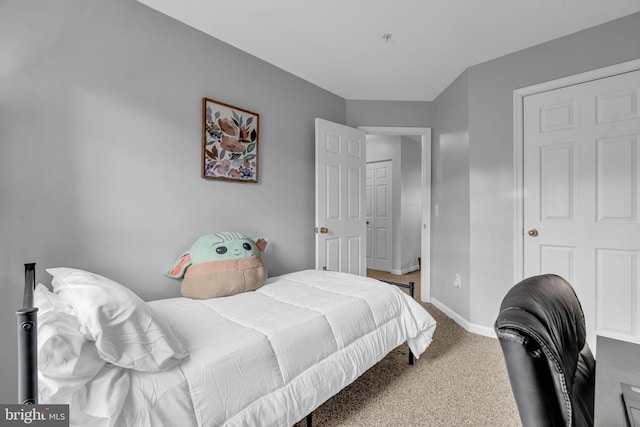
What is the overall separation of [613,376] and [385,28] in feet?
7.81

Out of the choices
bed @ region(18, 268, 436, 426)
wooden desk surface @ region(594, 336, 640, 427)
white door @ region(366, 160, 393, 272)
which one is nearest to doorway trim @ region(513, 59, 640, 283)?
bed @ region(18, 268, 436, 426)

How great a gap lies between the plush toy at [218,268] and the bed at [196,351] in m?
0.08

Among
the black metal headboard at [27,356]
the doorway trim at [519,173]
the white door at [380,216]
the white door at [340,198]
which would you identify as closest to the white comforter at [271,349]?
the black metal headboard at [27,356]

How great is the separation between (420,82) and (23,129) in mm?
3237

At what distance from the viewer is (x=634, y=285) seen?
2109mm

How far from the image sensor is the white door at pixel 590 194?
212 centimetres

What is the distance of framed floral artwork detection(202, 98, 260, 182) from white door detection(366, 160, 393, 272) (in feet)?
11.1

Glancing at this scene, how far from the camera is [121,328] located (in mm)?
960

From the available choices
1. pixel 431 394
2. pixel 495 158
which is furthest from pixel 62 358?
pixel 495 158

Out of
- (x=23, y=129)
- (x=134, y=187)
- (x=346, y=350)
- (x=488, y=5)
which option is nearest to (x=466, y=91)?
(x=488, y=5)

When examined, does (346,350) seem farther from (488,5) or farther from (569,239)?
(488,5)

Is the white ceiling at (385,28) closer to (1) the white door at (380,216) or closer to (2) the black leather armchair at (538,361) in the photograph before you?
(2) the black leather armchair at (538,361)

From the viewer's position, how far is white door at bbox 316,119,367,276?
297 centimetres
